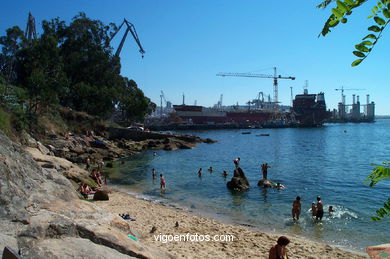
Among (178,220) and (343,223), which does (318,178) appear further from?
(178,220)

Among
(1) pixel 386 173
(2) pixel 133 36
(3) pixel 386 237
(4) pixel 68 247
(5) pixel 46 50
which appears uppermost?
(2) pixel 133 36

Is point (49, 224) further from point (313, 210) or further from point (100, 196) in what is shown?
point (313, 210)

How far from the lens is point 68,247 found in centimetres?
513

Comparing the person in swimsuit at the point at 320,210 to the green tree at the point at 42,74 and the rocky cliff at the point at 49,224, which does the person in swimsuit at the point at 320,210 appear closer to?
the rocky cliff at the point at 49,224

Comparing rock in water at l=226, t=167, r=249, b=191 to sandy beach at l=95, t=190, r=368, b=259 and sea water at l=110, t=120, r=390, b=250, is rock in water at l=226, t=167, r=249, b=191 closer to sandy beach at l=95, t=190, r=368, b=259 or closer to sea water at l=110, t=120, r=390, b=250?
sea water at l=110, t=120, r=390, b=250

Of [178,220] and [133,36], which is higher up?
[133,36]

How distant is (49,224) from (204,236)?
7.74 meters

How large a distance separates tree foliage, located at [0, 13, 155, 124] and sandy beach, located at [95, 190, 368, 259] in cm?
2430

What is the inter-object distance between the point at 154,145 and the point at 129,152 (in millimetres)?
8794

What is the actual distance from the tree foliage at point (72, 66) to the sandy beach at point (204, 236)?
79.7 ft

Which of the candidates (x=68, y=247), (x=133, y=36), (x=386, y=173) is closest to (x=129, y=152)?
(x=68, y=247)

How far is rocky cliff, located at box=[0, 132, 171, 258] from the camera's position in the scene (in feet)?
16.5

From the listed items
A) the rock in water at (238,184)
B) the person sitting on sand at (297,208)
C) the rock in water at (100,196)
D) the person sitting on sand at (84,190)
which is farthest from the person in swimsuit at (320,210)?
the person sitting on sand at (84,190)

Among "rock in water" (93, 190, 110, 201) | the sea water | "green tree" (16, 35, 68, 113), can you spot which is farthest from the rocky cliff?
"green tree" (16, 35, 68, 113)
